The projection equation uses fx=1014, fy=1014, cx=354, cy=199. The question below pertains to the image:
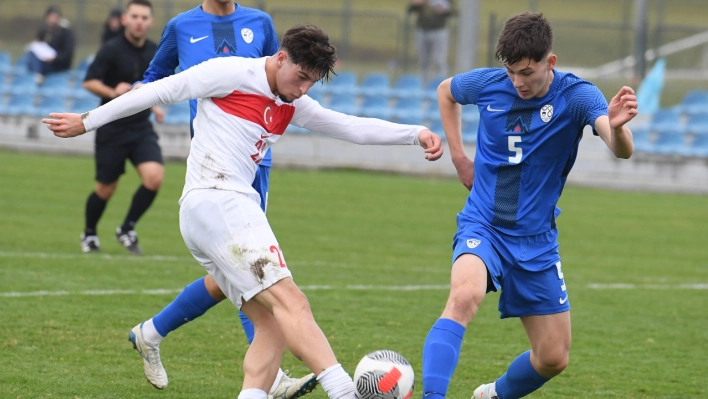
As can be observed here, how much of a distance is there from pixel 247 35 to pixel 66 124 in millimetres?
1867

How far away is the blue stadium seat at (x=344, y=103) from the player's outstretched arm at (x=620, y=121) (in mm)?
17105

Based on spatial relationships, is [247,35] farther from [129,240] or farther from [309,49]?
[129,240]

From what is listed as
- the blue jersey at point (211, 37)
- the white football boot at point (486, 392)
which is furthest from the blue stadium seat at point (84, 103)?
the white football boot at point (486, 392)

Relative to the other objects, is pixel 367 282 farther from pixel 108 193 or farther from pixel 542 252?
pixel 542 252

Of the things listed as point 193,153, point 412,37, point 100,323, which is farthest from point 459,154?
point 412,37

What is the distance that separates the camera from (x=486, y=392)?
17.1 feet

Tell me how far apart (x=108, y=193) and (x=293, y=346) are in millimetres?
5747

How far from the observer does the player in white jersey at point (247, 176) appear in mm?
4262

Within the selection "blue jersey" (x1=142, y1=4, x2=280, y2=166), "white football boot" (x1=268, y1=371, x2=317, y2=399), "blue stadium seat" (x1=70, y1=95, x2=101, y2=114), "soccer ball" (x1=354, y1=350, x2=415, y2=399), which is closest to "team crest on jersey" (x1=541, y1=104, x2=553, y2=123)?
"soccer ball" (x1=354, y1=350, x2=415, y2=399)

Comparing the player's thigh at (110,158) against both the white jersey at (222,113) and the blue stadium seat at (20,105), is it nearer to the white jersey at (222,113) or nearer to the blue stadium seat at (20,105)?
the white jersey at (222,113)

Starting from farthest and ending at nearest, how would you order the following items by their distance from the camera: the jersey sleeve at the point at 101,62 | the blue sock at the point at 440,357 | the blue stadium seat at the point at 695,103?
the blue stadium seat at the point at 695,103 < the jersey sleeve at the point at 101,62 < the blue sock at the point at 440,357

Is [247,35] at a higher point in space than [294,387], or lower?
higher

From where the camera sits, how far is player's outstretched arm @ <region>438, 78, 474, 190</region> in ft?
16.7

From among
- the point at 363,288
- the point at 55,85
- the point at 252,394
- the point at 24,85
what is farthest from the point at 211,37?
the point at 24,85
